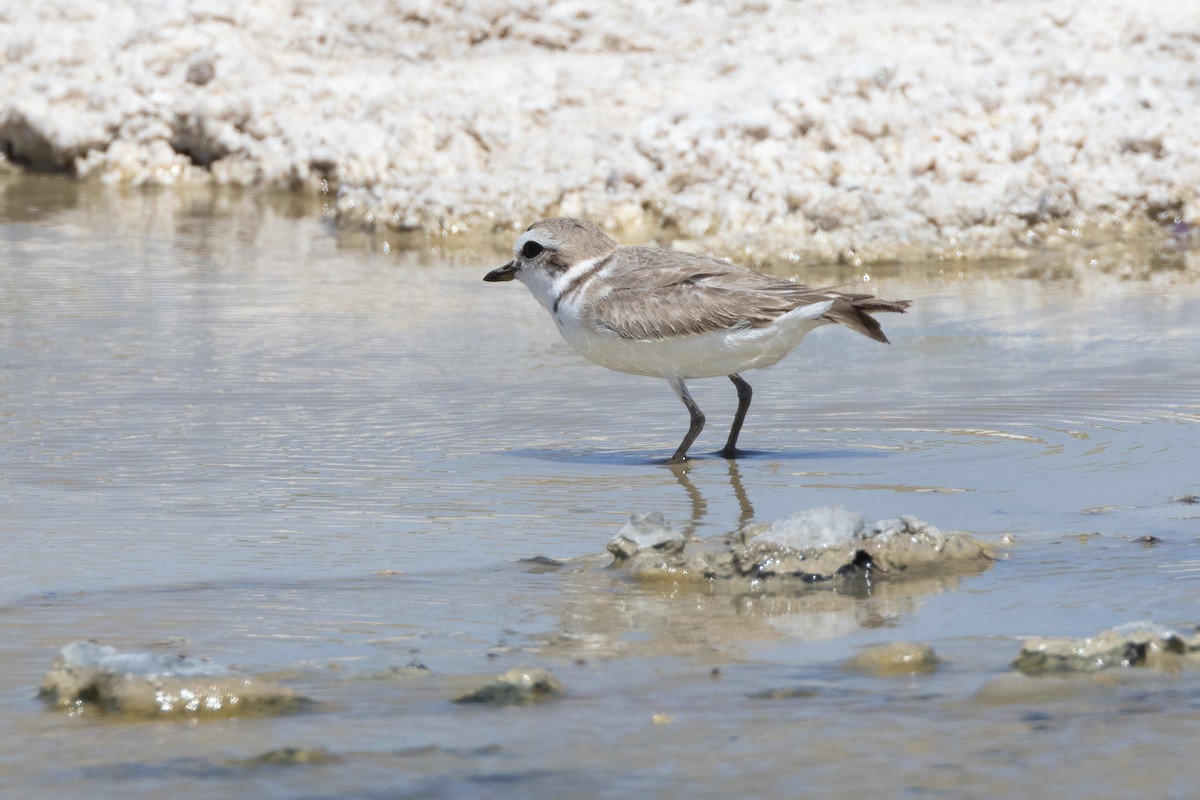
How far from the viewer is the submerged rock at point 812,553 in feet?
15.0

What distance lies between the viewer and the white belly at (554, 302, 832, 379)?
21.4ft

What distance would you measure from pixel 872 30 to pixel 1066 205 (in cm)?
257

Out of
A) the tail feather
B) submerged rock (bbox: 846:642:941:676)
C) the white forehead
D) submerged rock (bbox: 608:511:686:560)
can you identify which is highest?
the white forehead

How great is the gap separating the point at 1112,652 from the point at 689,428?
3.35 metres

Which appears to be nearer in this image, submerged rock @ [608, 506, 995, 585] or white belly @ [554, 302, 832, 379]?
submerged rock @ [608, 506, 995, 585]

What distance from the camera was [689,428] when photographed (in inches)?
270

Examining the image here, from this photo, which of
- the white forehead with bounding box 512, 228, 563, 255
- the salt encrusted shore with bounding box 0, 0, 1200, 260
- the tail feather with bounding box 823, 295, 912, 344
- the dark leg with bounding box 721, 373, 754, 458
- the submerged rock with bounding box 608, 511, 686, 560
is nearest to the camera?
the submerged rock with bounding box 608, 511, 686, 560

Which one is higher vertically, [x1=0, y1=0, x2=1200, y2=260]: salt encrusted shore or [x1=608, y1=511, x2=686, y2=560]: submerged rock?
[x1=0, y1=0, x2=1200, y2=260]: salt encrusted shore

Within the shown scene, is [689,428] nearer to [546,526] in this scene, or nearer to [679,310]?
[679,310]

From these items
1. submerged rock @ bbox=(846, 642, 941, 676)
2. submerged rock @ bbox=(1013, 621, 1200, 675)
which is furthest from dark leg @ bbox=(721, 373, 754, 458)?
submerged rock @ bbox=(1013, 621, 1200, 675)

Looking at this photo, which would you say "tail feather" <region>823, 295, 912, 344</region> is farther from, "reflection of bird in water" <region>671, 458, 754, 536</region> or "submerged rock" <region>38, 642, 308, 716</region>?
"submerged rock" <region>38, 642, 308, 716</region>

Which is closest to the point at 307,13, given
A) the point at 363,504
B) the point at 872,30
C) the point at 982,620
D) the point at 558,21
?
the point at 558,21

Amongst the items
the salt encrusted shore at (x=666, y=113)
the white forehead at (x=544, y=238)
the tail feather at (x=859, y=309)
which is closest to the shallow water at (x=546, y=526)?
the tail feather at (x=859, y=309)

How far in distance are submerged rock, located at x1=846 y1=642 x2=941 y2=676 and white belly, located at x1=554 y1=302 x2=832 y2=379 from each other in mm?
2849
